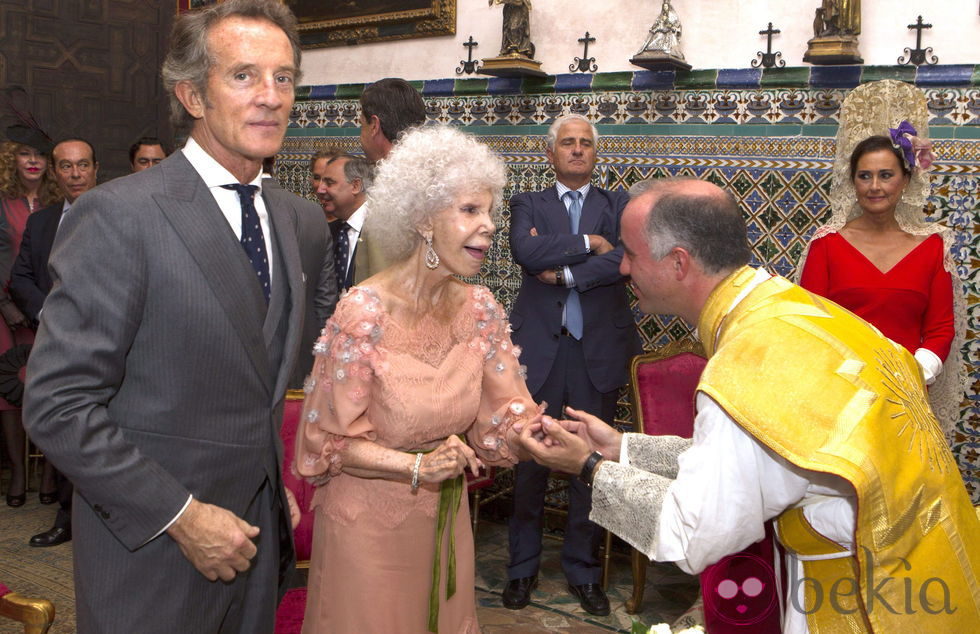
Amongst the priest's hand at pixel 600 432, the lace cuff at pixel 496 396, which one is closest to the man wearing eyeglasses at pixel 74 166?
the lace cuff at pixel 496 396

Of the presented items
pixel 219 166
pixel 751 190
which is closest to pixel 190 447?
pixel 219 166

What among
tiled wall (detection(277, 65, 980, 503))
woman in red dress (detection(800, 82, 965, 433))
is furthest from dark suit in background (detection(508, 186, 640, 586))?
woman in red dress (detection(800, 82, 965, 433))

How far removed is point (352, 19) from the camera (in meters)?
6.26

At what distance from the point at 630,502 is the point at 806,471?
42 cm

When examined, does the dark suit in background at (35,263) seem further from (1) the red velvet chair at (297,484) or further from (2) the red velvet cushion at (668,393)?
(2) the red velvet cushion at (668,393)

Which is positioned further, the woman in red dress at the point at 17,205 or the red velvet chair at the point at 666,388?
the woman in red dress at the point at 17,205

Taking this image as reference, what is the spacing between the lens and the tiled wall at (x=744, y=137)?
4.29 metres

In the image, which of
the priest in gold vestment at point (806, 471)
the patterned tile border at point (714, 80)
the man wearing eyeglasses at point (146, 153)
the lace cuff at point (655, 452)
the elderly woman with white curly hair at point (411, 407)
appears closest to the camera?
the priest in gold vestment at point (806, 471)

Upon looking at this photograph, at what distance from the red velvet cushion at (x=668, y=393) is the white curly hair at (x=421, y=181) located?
6.08 ft

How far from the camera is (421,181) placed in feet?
8.81

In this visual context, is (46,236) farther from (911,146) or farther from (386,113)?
(911,146)

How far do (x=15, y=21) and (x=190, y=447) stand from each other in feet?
19.9

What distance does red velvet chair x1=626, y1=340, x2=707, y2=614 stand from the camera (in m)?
4.32
